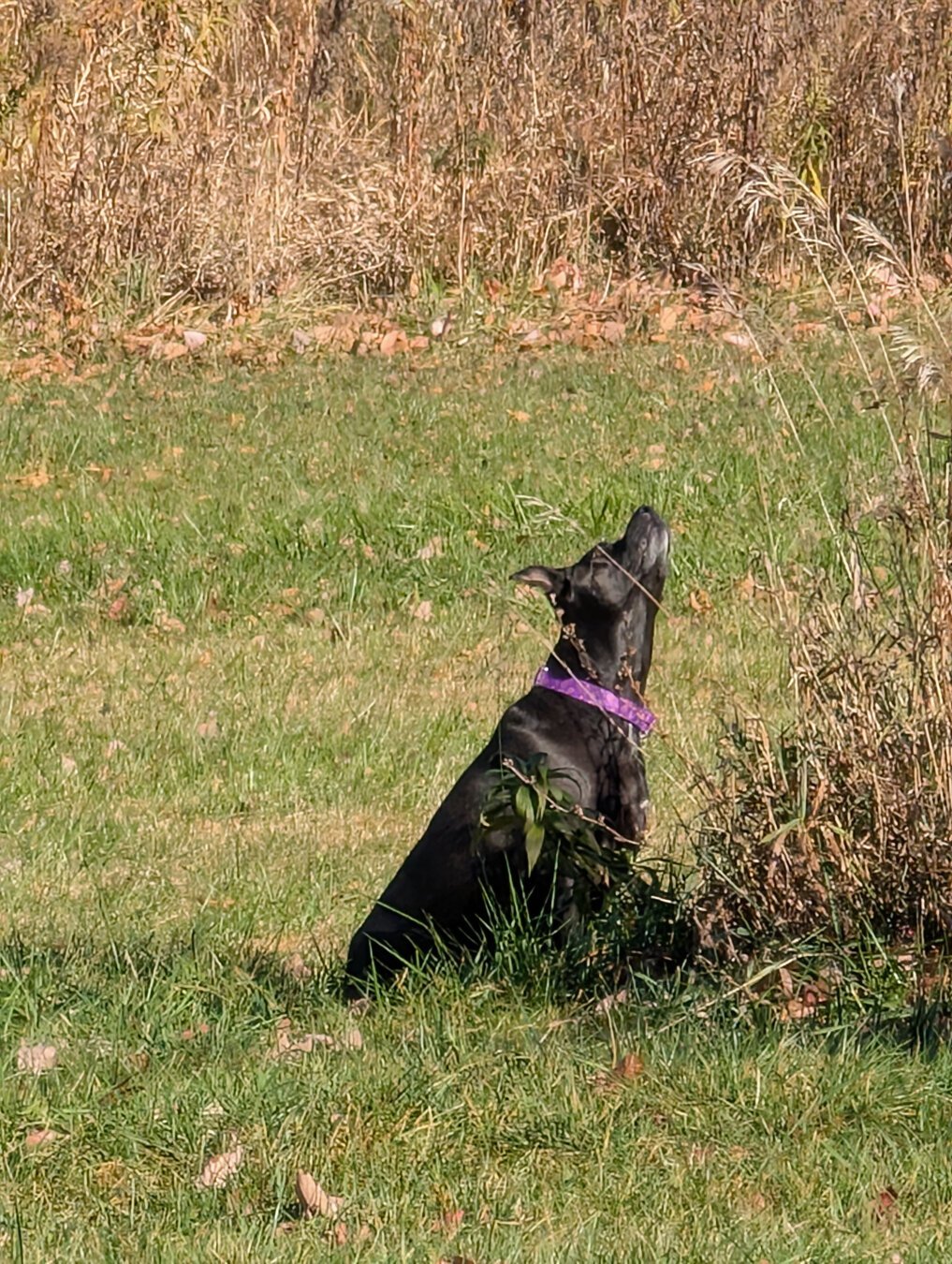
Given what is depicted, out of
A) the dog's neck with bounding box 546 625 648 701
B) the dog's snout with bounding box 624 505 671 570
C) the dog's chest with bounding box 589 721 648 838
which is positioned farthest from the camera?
the dog's snout with bounding box 624 505 671 570

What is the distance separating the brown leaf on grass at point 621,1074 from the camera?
3914mm

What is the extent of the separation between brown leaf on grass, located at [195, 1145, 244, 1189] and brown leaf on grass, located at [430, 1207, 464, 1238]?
401 millimetres

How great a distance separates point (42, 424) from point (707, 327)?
437 centimetres

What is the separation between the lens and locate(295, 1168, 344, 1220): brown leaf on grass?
351 centimetres

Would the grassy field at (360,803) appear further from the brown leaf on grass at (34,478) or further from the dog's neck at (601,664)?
the dog's neck at (601,664)

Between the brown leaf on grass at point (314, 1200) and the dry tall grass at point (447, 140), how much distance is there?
11371 millimetres

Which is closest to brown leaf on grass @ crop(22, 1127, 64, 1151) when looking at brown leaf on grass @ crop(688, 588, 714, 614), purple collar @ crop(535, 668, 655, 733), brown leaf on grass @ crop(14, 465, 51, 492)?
purple collar @ crop(535, 668, 655, 733)

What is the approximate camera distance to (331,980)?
484 cm

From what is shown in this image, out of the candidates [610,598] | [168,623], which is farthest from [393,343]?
[610,598]

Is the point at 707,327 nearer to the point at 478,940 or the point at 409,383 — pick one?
the point at 409,383

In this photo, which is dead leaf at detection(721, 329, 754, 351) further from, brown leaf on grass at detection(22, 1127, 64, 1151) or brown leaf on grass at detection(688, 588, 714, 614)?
brown leaf on grass at detection(22, 1127, 64, 1151)

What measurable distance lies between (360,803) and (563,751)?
1.69 metres

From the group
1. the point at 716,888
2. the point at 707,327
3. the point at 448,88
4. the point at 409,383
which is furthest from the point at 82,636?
the point at 448,88

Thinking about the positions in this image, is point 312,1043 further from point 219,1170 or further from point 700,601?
point 700,601
